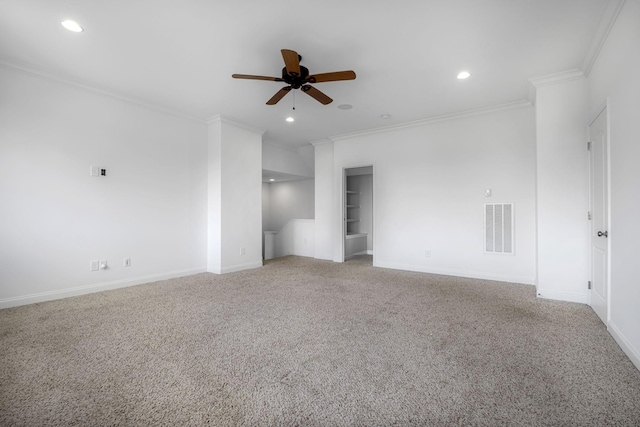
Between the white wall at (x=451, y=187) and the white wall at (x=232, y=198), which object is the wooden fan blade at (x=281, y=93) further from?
the white wall at (x=451, y=187)

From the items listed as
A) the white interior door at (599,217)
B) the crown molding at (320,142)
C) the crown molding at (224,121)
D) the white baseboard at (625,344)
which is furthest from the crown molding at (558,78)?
the crown molding at (224,121)

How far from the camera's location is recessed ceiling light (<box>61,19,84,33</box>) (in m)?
2.61

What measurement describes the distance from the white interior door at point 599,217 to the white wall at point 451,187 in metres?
1.13

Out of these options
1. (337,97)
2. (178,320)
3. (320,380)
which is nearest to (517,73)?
(337,97)

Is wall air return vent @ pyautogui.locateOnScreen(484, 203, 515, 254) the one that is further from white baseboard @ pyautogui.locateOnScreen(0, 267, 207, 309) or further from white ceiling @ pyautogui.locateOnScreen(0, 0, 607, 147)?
white baseboard @ pyautogui.locateOnScreen(0, 267, 207, 309)

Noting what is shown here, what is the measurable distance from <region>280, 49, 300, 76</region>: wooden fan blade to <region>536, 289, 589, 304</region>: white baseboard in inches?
155

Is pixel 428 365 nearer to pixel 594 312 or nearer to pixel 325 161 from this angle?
pixel 594 312

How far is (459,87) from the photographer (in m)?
3.92

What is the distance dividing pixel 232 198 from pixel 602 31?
5.22 meters

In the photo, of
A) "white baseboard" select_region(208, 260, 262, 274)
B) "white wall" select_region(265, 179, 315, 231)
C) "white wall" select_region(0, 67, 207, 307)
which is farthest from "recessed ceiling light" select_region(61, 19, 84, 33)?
"white wall" select_region(265, 179, 315, 231)

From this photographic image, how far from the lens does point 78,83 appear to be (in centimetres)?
378


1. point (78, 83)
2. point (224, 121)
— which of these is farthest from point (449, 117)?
point (78, 83)

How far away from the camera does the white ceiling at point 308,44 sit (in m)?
2.44

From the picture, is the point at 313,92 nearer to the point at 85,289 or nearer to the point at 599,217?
the point at 599,217
